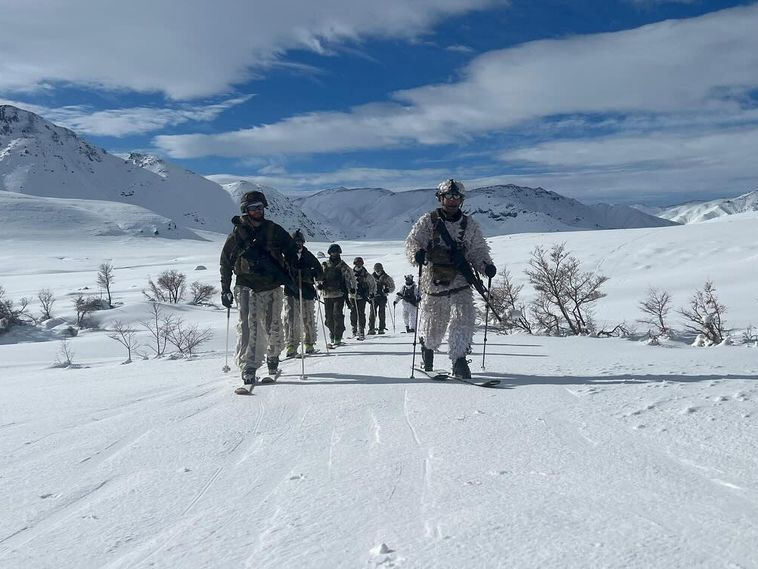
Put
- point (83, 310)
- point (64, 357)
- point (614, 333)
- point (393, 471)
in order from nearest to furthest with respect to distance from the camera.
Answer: point (393, 471)
point (614, 333)
point (64, 357)
point (83, 310)

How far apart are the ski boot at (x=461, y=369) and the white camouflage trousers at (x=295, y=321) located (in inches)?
157

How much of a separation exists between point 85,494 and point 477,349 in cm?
712

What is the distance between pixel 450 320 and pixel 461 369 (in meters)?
0.56

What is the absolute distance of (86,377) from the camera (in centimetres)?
716

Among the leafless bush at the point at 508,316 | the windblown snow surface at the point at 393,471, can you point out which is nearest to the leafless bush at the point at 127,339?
the leafless bush at the point at 508,316

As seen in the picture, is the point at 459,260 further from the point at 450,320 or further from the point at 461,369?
the point at 461,369

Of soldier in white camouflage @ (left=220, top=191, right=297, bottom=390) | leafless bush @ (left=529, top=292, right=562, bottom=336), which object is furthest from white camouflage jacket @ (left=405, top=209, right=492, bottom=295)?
leafless bush @ (left=529, top=292, right=562, bottom=336)

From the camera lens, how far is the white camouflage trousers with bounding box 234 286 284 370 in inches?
237

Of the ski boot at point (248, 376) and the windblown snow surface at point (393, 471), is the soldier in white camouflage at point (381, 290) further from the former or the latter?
the ski boot at point (248, 376)

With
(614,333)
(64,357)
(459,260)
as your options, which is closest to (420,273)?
(459,260)

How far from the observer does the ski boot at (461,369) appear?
554 cm

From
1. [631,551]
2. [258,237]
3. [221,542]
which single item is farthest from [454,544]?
[258,237]

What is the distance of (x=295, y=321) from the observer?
9.39 metres

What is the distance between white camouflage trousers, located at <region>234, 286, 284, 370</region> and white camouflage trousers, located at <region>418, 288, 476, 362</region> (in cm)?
156
